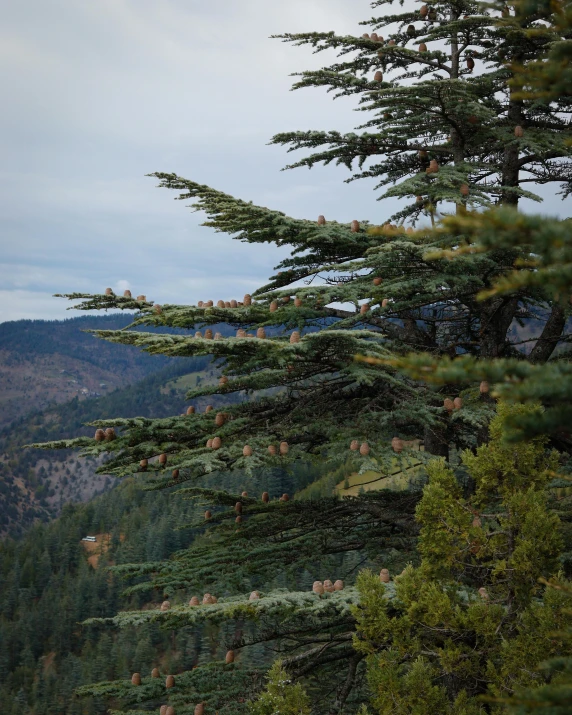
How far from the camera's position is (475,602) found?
512cm

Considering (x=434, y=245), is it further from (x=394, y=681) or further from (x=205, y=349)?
(x=394, y=681)

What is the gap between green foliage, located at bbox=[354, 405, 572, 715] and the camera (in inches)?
183

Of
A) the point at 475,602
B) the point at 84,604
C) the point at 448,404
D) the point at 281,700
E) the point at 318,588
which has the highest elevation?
the point at 448,404

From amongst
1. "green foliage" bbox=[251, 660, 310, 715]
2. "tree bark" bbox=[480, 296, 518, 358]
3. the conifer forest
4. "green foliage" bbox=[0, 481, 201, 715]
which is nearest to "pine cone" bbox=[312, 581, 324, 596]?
the conifer forest

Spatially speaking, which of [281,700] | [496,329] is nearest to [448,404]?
[496,329]

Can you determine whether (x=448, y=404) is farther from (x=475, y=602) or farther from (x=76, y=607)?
(x=76, y=607)

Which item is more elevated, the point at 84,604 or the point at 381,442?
the point at 381,442

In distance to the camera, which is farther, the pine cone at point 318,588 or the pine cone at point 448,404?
the pine cone at point 448,404

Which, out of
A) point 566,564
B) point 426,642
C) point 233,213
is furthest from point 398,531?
point 233,213

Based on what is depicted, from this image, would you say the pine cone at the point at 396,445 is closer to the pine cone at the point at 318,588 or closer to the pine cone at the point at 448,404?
the pine cone at the point at 448,404

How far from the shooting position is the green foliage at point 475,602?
4.66 metres

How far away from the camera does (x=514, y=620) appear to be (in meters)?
5.19

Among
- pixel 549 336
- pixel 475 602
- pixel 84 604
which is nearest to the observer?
pixel 475 602

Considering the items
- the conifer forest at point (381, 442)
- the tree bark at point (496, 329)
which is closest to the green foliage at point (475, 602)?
the conifer forest at point (381, 442)
